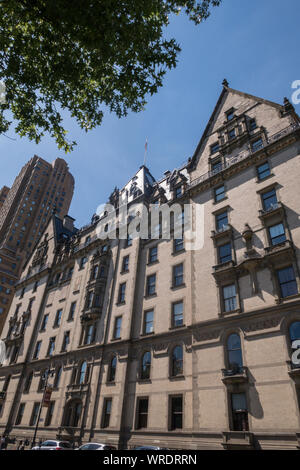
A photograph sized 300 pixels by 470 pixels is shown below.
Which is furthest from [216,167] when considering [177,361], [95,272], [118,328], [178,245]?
[118,328]

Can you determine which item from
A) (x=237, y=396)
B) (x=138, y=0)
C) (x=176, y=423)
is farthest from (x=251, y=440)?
(x=138, y=0)

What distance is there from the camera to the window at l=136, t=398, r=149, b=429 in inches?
1061

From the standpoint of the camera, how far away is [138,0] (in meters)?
13.0

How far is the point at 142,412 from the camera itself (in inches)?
1080

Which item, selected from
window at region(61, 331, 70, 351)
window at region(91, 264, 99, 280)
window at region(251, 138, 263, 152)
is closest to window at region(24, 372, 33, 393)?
window at region(61, 331, 70, 351)

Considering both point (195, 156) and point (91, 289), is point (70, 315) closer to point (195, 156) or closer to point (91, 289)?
point (91, 289)

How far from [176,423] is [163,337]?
22.4 ft

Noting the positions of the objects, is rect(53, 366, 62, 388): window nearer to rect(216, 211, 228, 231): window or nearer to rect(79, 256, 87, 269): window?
rect(79, 256, 87, 269): window

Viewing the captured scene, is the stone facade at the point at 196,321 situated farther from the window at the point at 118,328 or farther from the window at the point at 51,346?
the window at the point at 51,346

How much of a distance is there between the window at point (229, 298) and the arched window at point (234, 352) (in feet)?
7.02

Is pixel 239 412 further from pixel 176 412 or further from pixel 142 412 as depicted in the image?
pixel 142 412

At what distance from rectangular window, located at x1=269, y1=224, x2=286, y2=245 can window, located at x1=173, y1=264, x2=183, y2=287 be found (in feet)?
31.9

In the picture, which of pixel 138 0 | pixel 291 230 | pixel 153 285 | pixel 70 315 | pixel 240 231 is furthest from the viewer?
pixel 70 315

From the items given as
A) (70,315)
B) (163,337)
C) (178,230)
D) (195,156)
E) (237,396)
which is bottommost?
(237,396)
